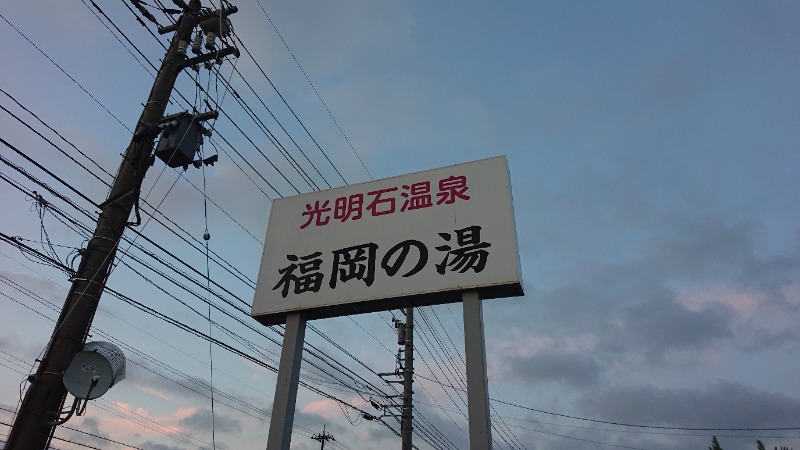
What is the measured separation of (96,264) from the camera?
662 cm

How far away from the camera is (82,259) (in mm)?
6695

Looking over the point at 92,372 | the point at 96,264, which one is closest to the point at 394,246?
the point at 96,264

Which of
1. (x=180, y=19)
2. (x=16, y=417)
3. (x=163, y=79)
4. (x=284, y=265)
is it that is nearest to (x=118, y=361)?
(x=16, y=417)

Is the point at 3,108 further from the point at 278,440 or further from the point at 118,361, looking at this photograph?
the point at 278,440

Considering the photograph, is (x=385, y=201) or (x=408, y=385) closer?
(x=385, y=201)

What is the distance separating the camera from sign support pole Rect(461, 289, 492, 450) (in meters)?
5.54

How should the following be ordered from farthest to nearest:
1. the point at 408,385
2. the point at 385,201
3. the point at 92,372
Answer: the point at 408,385
the point at 385,201
the point at 92,372

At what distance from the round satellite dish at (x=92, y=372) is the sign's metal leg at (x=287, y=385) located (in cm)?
199

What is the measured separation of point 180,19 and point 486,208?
6.40 metres

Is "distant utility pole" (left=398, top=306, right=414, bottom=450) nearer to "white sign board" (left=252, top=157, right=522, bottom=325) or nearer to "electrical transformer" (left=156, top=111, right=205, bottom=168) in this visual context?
"white sign board" (left=252, top=157, right=522, bottom=325)

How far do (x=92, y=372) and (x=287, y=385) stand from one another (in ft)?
7.49

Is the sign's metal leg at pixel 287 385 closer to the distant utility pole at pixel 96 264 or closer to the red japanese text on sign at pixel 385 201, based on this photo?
the red japanese text on sign at pixel 385 201

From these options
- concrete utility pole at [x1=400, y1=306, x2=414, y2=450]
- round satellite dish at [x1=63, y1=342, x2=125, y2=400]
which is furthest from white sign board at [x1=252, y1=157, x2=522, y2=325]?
concrete utility pole at [x1=400, y1=306, x2=414, y2=450]

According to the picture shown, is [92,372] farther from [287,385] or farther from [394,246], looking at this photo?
[394,246]
